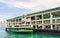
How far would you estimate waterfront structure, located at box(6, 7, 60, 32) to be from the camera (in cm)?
5938

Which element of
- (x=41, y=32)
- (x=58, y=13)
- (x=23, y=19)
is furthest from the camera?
(x=23, y=19)

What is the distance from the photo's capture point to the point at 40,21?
217ft

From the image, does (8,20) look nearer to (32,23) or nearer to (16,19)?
(16,19)

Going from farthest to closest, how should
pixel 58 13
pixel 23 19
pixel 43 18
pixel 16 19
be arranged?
pixel 16 19 < pixel 23 19 < pixel 43 18 < pixel 58 13

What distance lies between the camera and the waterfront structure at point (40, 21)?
5938 cm

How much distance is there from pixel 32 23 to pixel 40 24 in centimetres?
459

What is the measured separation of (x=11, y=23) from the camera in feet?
258

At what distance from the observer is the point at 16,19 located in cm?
7706

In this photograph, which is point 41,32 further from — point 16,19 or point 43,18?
point 16,19

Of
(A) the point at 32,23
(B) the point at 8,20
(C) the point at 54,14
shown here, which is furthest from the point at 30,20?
(B) the point at 8,20

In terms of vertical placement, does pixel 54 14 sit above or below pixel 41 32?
above

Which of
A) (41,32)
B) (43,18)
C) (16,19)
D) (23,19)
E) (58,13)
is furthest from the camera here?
(16,19)

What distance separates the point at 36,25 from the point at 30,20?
A: 387cm

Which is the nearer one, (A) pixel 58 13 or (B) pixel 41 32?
(B) pixel 41 32
